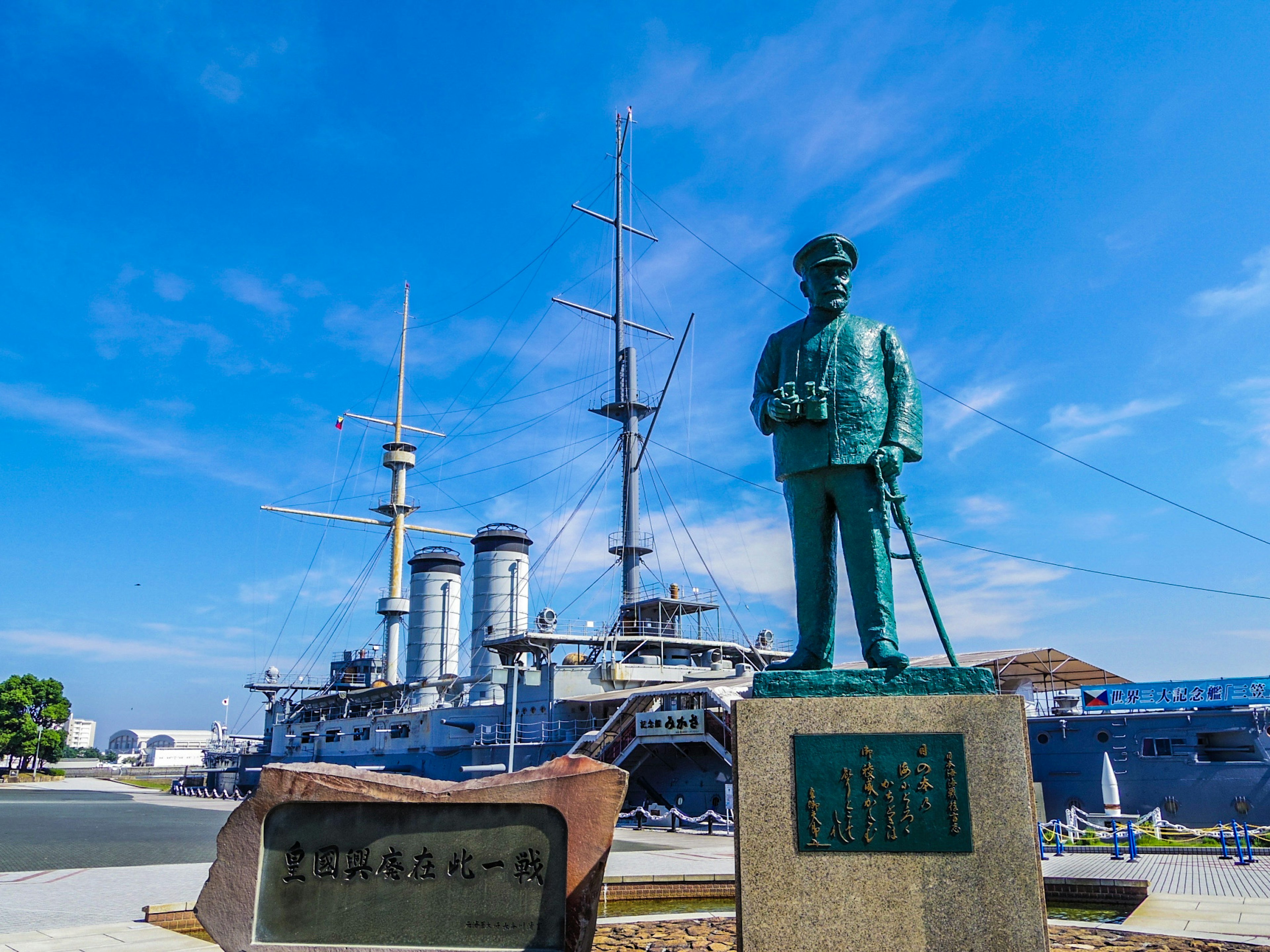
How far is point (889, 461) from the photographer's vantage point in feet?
19.1

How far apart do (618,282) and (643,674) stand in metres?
16.6

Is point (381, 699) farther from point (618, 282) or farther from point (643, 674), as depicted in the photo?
point (618, 282)

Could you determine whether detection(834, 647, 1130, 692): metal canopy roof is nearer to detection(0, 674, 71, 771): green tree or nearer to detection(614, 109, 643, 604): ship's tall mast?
detection(614, 109, 643, 604): ship's tall mast

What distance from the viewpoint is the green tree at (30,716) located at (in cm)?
6334

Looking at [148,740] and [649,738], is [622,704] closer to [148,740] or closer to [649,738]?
[649,738]

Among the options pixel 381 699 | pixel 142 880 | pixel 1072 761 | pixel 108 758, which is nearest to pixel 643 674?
pixel 1072 761

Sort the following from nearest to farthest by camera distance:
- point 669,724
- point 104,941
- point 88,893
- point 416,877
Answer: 1. point 416,877
2. point 104,941
3. point 88,893
4. point 669,724

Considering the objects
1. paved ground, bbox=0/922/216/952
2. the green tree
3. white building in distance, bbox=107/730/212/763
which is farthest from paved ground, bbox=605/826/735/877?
white building in distance, bbox=107/730/212/763

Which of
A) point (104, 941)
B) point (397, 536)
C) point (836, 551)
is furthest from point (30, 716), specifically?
point (836, 551)

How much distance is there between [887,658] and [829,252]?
2.85 m

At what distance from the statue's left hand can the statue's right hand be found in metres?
0.62

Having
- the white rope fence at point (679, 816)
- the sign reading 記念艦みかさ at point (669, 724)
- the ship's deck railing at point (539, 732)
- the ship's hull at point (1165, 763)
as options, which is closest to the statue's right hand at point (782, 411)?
the white rope fence at point (679, 816)

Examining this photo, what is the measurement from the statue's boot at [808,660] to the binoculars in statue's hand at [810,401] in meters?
1.51

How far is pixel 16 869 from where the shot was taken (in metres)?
13.8
